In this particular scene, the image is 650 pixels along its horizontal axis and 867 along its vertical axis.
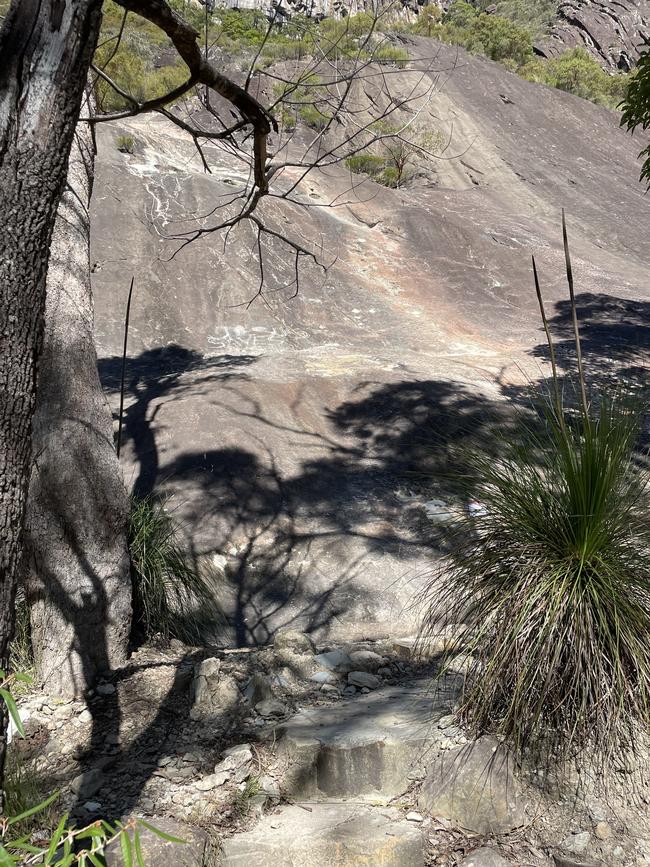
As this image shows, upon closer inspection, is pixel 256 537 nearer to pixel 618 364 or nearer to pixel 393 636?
pixel 393 636

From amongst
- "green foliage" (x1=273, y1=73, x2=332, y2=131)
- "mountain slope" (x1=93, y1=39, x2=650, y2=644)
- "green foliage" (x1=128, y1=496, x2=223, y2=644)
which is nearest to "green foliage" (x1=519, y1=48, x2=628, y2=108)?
"mountain slope" (x1=93, y1=39, x2=650, y2=644)

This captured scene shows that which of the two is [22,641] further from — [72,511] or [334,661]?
[334,661]

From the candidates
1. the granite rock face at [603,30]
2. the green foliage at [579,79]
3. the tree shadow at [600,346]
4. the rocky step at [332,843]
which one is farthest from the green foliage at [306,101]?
the granite rock face at [603,30]

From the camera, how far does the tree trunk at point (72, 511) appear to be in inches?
138

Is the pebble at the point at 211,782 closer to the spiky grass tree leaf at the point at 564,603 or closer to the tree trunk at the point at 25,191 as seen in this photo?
the spiky grass tree leaf at the point at 564,603

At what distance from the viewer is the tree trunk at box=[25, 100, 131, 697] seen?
3.49 meters

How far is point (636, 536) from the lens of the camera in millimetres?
2676

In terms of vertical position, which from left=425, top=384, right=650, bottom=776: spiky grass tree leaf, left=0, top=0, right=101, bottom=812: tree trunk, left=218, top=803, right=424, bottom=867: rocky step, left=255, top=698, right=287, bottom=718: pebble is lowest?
left=218, top=803, right=424, bottom=867: rocky step

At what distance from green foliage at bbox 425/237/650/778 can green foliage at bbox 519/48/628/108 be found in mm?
33269

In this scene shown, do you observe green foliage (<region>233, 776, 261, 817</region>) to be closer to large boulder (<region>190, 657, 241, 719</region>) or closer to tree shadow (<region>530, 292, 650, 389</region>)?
large boulder (<region>190, 657, 241, 719</region>)

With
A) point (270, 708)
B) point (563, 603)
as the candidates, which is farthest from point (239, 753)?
point (563, 603)

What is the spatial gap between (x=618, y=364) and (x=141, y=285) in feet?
24.7

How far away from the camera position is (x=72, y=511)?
11.7ft

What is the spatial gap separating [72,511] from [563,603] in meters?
2.26
